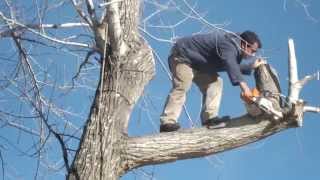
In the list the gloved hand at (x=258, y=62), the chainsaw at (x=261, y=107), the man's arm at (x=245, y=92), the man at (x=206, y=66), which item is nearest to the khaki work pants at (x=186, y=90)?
the man at (x=206, y=66)

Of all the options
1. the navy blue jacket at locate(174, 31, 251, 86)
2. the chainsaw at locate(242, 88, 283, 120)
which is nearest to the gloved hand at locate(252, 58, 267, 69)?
the navy blue jacket at locate(174, 31, 251, 86)

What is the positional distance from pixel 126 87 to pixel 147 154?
0.51 m

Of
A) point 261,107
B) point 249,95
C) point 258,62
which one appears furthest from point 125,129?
point 258,62

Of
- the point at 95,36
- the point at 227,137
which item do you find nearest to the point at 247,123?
the point at 227,137

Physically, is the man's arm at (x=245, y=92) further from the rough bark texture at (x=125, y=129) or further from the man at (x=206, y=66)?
the rough bark texture at (x=125, y=129)

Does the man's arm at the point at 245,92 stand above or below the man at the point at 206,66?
below

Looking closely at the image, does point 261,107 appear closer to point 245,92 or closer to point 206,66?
point 245,92

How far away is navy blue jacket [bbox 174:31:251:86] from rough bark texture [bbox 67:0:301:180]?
0.89 meters

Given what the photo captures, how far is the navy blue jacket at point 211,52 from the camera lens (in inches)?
216

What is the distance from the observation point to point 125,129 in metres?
4.50

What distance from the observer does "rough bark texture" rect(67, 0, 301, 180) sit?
171 inches

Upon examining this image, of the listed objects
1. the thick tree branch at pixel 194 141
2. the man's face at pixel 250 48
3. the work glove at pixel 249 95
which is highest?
the man's face at pixel 250 48

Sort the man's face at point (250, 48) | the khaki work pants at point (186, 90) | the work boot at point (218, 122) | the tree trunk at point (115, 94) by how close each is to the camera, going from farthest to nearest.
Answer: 1. the khaki work pants at point (186, 90)
2. the man's face at point (250, 48)
3. the work boot at point (218, 122)
4. the tree trunk at point (115, 94)

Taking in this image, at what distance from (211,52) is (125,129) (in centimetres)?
155
